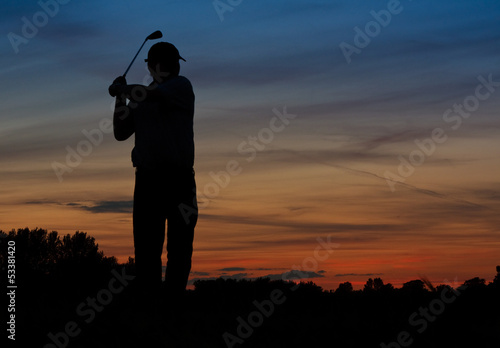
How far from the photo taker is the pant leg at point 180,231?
832cm

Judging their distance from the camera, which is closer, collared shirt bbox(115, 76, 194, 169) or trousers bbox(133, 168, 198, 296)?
collared shirt bbox(115, 76, 194, 169)

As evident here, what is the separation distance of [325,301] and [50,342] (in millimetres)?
4342

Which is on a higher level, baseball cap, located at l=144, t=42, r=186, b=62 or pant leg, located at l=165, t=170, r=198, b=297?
baseball cap, located at l=144, t=42, r=186, b=62

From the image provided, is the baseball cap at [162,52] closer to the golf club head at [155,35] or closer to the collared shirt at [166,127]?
the collared shirt at [166,127]

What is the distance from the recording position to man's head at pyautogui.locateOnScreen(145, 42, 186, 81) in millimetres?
8328

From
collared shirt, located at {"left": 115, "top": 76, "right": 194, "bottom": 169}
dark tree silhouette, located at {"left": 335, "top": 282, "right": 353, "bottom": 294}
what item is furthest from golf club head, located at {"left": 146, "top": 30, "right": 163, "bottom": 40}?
dark tree silhouette, located at {"left": 335, "top": 282, "right": 353, "bottom": 294}

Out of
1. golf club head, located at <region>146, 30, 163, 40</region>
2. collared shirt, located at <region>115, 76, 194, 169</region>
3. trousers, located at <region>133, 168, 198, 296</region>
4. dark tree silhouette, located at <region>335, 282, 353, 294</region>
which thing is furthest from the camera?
dark tree silhouette, located at <region>335, 282, 353, 294</region>

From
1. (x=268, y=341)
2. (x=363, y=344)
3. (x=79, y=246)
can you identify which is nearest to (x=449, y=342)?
(x=363, y=344)

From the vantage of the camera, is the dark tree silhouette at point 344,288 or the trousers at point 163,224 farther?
the dark tree silhouette at point 344,288

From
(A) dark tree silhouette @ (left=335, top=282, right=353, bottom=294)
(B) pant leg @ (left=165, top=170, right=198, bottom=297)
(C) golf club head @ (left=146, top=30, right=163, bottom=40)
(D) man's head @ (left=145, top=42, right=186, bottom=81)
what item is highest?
(C) golf club head @ (left=146, top=30, right=163, bottom=40)

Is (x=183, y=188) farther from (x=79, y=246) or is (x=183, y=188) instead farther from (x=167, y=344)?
(x=79, y=246)

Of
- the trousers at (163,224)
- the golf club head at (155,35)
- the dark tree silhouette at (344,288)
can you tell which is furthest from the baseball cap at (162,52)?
the dark tree silhouette at (344,288)

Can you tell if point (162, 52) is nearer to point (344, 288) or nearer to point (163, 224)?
point (163, 224)

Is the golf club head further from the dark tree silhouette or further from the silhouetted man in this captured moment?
the dark tree silhouette
